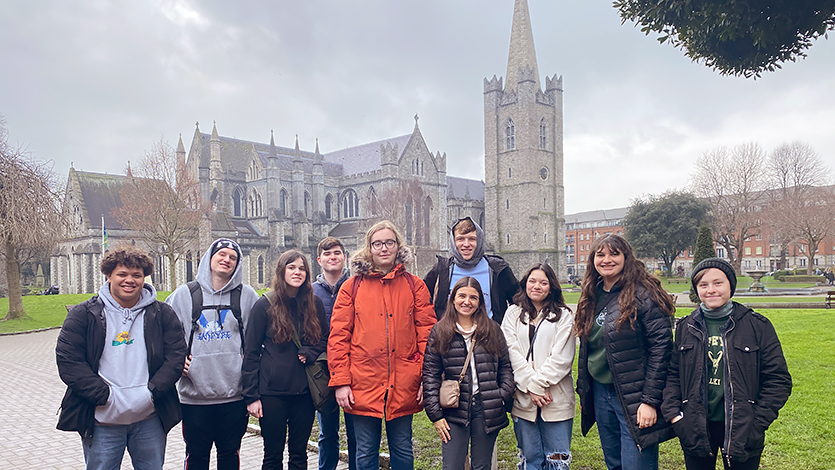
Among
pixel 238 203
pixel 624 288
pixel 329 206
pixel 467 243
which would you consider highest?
pixel 238 203

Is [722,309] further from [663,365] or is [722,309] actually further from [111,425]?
[111,425]

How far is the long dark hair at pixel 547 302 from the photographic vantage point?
4234 millimetres

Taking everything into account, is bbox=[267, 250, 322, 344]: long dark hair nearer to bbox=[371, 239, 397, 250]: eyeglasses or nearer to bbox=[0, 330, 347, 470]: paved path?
bbox=[371, 239, 397, 250]: eyeglasses

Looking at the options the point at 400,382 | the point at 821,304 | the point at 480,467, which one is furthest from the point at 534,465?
the point at 821,304

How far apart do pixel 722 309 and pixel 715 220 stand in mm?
51360

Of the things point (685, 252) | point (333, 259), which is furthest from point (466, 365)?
point (685, 252)

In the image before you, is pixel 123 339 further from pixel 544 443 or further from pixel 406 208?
pixel 406 208

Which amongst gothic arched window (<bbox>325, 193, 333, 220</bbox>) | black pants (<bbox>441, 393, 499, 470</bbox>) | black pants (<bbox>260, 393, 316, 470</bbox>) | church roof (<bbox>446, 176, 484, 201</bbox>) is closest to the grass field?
→ black pants (<bbox>441, 393, 499, 470</bbox>)

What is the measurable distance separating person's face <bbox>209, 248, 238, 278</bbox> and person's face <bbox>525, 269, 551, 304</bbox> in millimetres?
2517

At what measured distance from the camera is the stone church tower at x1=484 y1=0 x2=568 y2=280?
185 feet

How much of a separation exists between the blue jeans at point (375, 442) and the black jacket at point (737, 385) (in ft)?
6.43

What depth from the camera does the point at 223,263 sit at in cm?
439

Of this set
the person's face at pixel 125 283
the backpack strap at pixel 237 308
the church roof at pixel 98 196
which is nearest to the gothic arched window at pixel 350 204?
the church roof at pixel 98 196

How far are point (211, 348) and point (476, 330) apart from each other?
2.19 metres
